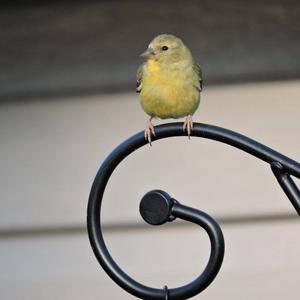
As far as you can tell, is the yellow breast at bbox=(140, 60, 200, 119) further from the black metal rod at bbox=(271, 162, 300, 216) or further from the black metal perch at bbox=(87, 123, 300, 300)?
the black metal rod at bbox=(271, 162, 300, 216)

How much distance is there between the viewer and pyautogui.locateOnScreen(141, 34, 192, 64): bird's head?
3.02 m

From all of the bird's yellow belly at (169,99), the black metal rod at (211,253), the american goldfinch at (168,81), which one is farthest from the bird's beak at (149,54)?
the black metal rod at (211,253)

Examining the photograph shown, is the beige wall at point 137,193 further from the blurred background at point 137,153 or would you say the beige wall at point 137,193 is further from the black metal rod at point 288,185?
the black metal rod at point 288,185

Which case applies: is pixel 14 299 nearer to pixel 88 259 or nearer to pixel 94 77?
pixel 88 259

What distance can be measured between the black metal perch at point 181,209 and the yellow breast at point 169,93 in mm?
757

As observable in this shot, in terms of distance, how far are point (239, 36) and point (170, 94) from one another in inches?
29.8

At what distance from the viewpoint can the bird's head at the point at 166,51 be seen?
3.02 metres

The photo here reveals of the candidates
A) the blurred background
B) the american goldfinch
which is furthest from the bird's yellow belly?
the blurred background

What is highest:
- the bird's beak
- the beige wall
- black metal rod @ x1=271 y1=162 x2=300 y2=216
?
the bird's beak

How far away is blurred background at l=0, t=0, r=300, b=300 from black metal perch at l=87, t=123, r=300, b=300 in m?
1.50

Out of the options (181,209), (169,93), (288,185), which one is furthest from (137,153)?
(288,185)

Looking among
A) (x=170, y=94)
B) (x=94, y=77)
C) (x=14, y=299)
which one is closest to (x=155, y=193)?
(x=170, y=94)

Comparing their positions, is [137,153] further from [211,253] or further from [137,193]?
[211,253]

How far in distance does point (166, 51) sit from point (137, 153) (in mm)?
727
